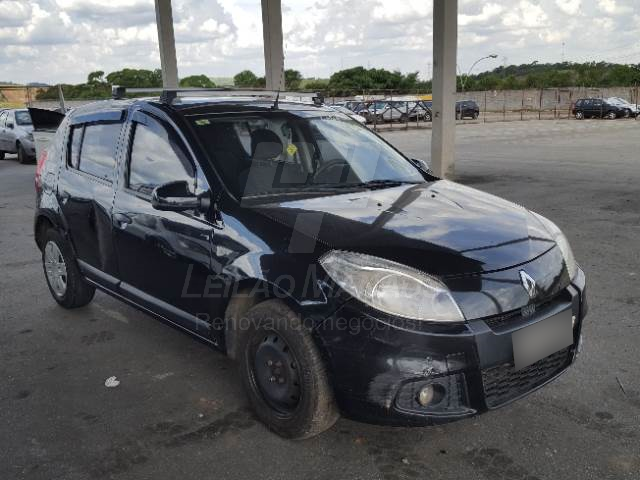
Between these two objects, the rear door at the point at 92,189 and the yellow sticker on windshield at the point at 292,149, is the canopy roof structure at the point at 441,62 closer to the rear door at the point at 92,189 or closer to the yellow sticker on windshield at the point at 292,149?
the rear door at the point at 92,189

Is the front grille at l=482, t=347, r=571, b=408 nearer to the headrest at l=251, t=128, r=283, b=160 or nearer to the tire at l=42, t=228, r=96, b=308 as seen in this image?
the headrest at l=251, t=128, r=283, b=160

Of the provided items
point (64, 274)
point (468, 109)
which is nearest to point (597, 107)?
point (468, 109)

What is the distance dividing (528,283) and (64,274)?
364cm

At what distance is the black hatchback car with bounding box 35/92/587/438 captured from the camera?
8.45 ft

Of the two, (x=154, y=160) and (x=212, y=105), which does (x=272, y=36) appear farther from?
(x=154, y=160)

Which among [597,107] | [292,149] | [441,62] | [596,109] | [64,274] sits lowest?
[596,109]

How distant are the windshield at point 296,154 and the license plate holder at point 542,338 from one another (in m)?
1.36

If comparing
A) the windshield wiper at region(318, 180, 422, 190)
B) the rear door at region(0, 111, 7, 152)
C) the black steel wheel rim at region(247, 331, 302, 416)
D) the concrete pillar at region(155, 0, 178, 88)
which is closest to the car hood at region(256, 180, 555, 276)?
the windshield wiper at region(318, 180, 422, 190)

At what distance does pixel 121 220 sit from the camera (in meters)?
3.84

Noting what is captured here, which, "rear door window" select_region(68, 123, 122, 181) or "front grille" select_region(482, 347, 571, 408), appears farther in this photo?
"rear door window" select_region(68, 123, 122, 181)

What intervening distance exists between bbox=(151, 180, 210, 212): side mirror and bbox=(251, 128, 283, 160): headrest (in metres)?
0.50

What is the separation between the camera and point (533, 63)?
9600cm

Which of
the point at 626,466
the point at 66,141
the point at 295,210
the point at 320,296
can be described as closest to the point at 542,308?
the point at 626,466

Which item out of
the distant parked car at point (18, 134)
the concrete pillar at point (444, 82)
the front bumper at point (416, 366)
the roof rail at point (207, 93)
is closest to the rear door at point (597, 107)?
the concrete pillar at point (444, 82)
